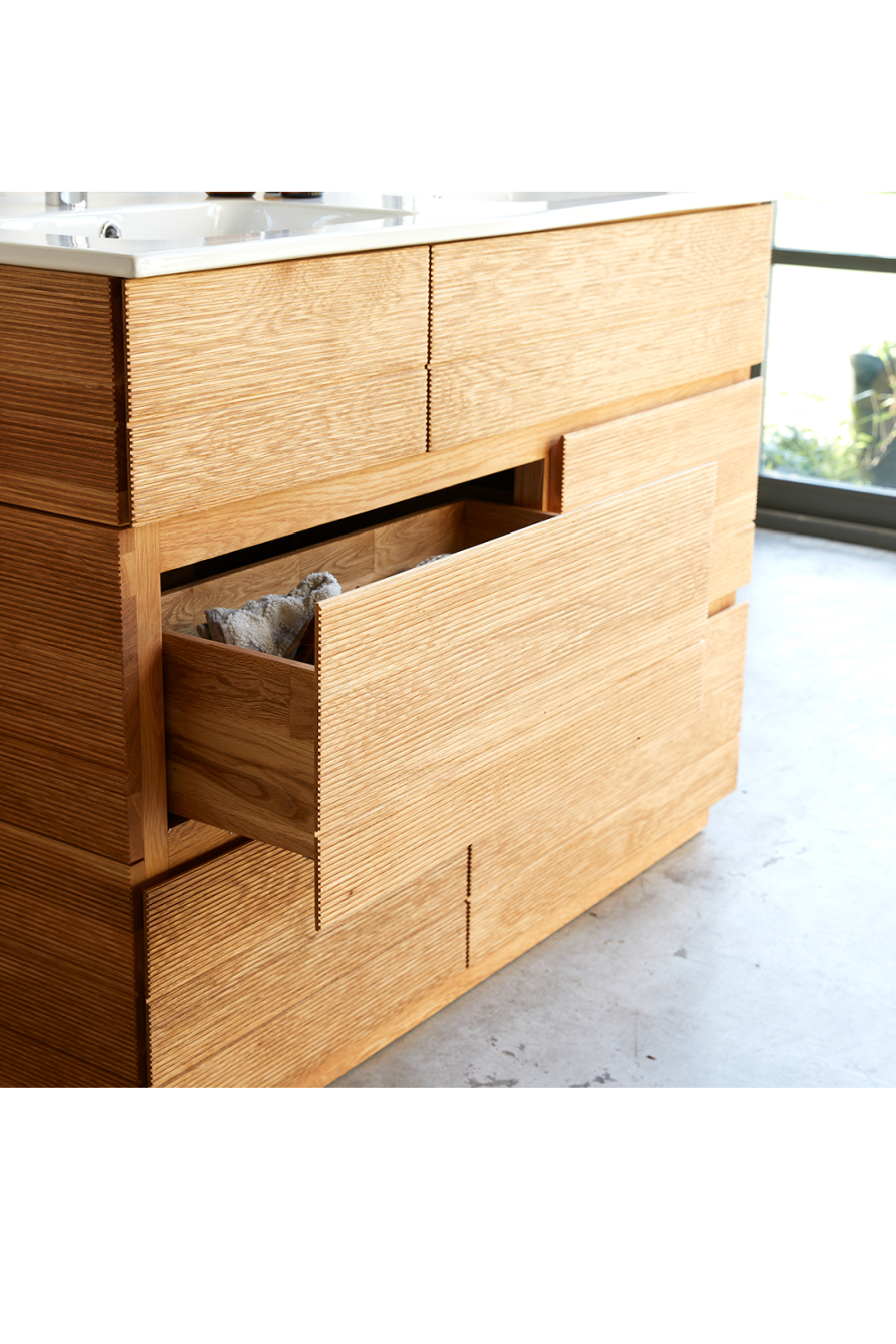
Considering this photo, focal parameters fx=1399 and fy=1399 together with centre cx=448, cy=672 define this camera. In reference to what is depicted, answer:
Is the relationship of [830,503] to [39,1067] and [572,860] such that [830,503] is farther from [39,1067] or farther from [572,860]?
[39,1067]

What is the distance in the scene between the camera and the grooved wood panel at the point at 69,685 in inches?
50.8

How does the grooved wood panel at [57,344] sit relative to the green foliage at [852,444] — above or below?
above

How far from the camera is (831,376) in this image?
167 inches

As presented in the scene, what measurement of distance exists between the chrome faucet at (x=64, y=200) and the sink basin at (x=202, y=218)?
0.19 ft

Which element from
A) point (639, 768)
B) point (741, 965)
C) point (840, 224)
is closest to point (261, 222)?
point (639, 768)

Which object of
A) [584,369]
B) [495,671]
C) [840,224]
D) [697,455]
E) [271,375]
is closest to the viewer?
[271,375]

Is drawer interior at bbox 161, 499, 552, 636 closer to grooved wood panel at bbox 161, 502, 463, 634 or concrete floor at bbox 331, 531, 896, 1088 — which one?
grooved wood panel at bbox 161, 502, 463, 634

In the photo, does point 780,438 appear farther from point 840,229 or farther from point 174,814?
point 174,814

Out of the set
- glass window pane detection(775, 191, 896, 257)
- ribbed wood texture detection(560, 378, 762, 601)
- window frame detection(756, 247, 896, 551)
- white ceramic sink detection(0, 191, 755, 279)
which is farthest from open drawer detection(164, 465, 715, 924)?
glass window pane detection(775, 191, 896, 257)

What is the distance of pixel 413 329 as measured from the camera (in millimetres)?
1512

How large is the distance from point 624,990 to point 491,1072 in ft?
0.93

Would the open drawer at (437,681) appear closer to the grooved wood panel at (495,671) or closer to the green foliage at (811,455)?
the grooved wood panel at (495,671)

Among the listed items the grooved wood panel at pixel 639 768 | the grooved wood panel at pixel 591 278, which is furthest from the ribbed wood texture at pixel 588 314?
the grooved wood panel at pixel 639 768

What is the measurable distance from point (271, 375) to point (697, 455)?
0.98 meters
